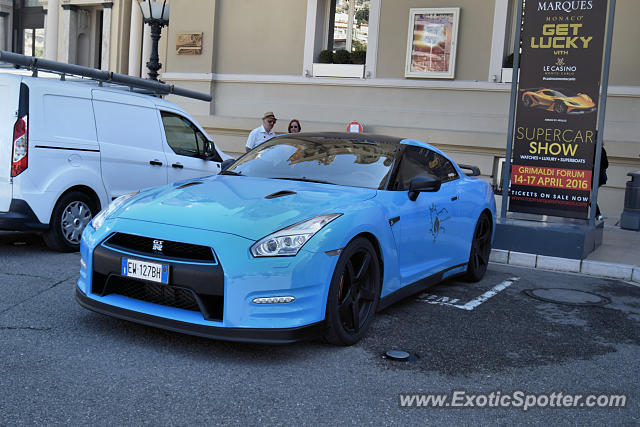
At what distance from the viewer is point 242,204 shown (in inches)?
177

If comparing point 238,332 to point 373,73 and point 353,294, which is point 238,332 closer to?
point 353,294

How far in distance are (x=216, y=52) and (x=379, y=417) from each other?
1375cm

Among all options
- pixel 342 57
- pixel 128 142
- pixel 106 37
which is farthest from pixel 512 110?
pixel 106 37

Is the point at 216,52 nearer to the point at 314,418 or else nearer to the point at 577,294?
the point at 577,294

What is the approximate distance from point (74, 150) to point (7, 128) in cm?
75

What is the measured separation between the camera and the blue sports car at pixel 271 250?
3979mm

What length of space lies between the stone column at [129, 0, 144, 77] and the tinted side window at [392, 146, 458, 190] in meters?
15.2

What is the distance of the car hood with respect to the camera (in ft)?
13.8

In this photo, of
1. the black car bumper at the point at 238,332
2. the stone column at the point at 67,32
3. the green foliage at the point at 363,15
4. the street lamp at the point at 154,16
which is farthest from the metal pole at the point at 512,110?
the stone column at the point at 67,32

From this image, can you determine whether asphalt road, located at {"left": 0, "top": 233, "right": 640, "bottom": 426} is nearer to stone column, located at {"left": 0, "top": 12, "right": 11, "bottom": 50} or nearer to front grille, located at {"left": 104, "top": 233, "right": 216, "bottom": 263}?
front grille, located at {"left": 104, "top": 233, "right": 216, "bottom": 263}

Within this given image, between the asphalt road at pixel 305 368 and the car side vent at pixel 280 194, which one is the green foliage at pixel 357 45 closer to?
the asphalt road at pixel 305 368

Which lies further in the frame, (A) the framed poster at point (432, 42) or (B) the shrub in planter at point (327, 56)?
(B) the shrub in planter at point (327, 56)

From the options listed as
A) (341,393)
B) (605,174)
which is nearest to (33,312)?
(341,393)

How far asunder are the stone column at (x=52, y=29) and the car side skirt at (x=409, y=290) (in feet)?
59.9
